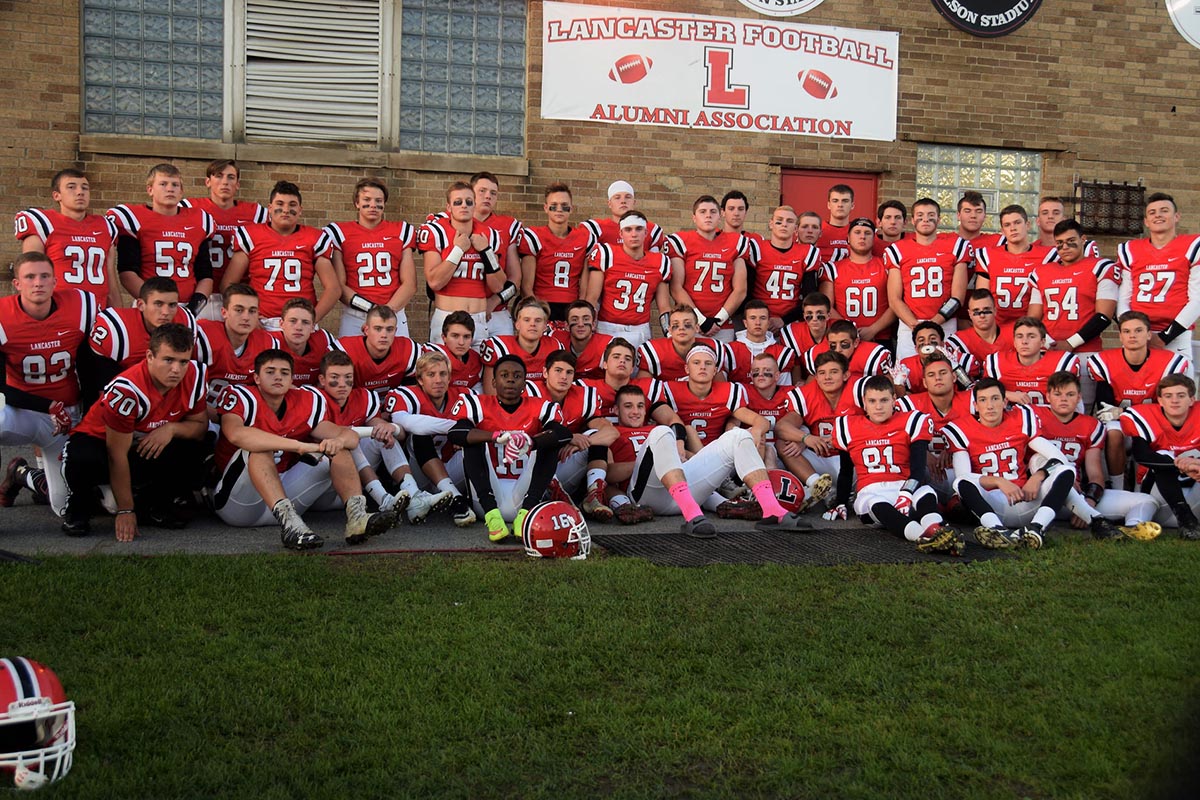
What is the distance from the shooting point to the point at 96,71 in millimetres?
9898

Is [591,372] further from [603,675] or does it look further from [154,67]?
[154,67]

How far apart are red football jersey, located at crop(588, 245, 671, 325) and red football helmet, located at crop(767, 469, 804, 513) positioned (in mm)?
1811

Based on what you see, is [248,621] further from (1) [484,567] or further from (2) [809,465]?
(2) [809,465]

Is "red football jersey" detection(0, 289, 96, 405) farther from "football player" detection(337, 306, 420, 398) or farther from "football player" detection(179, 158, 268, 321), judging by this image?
"football player" detection(337, 306, 420, 398)

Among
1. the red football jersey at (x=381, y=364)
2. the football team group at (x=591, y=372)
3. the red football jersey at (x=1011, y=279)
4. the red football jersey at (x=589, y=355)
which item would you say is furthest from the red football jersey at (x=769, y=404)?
the red football jersey at (x=381, y=364)

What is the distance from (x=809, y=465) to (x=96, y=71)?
6978 mm

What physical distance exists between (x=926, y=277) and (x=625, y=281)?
222cm

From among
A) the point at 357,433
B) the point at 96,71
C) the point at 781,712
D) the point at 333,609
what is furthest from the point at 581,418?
the point at 96,71

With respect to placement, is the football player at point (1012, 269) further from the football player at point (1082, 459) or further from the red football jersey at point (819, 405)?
the red football jersey at point (819, 405)

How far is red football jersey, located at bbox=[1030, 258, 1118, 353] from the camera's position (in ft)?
27.1

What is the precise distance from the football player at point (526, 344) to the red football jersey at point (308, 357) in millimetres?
989

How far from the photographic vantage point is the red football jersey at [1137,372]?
771cm

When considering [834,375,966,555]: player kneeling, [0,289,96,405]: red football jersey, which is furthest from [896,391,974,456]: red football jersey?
[0,289,96,405]: red football jersey

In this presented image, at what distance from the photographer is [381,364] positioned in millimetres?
7348
